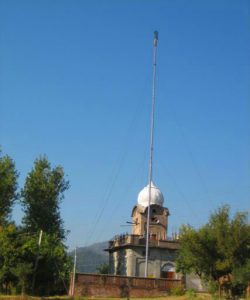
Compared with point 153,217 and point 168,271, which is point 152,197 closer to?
point 153,217

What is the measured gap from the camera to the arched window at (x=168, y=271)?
160 ft

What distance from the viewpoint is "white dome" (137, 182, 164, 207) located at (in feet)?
183

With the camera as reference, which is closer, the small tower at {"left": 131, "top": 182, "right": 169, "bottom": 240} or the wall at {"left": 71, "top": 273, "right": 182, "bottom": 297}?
the wall at {"left": 71, "top": 273, "right": 182, "bottom": 297}

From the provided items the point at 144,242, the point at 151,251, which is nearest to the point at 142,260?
the point at 151,251

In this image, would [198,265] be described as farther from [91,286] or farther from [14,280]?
[14,280]

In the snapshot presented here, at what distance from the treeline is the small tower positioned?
1027cm

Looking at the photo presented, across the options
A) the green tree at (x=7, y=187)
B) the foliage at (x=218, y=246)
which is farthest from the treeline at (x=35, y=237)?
the foliage at (x=218, y=246)

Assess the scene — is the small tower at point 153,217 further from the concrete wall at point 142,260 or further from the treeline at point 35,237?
the treeline at point 35,237

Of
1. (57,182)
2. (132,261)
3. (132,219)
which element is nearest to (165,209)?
(132,219)

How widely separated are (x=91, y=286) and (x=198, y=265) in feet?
27.7

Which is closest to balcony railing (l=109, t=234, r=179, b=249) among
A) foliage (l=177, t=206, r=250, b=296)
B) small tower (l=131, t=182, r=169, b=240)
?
small tower (l=131, t=182, r=169, b=240)

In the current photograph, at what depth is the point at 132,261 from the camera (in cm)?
4869

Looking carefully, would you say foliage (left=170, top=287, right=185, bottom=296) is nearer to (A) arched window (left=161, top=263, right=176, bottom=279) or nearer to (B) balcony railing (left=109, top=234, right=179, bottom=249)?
(A) arched window (left=161, top=263, right=176, bottom=279)

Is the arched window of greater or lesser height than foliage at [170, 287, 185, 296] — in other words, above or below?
above
